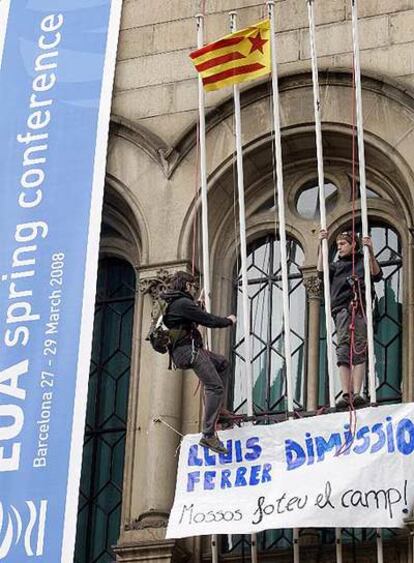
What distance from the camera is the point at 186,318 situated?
19.2m

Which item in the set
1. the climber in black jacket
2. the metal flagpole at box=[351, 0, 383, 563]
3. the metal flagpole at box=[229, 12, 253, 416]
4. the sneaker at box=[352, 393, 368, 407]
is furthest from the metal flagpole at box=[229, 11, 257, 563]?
the metal flagpole at box=[351, 0, 383, 563]

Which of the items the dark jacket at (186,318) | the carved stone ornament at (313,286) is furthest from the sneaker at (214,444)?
the carved stone ornament at (313,286)

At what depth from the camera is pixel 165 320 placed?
19.2m

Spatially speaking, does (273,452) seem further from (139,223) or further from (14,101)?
(14,101)

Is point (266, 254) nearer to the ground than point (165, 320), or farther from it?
farther from it

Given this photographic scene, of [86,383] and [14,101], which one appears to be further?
[14,101]

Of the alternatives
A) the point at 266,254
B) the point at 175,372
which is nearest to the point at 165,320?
the point at 175,372

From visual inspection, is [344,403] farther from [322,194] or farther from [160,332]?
[322,194]

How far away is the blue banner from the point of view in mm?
19375

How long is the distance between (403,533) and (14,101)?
7.43m

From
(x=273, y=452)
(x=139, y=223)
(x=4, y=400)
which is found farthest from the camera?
(x=139, y=223)

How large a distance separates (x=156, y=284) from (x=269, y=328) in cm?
147

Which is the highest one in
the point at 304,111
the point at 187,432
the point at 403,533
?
the point at 304,111

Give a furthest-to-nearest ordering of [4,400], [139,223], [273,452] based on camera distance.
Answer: [139,223]
[4,400]
[273,452]
